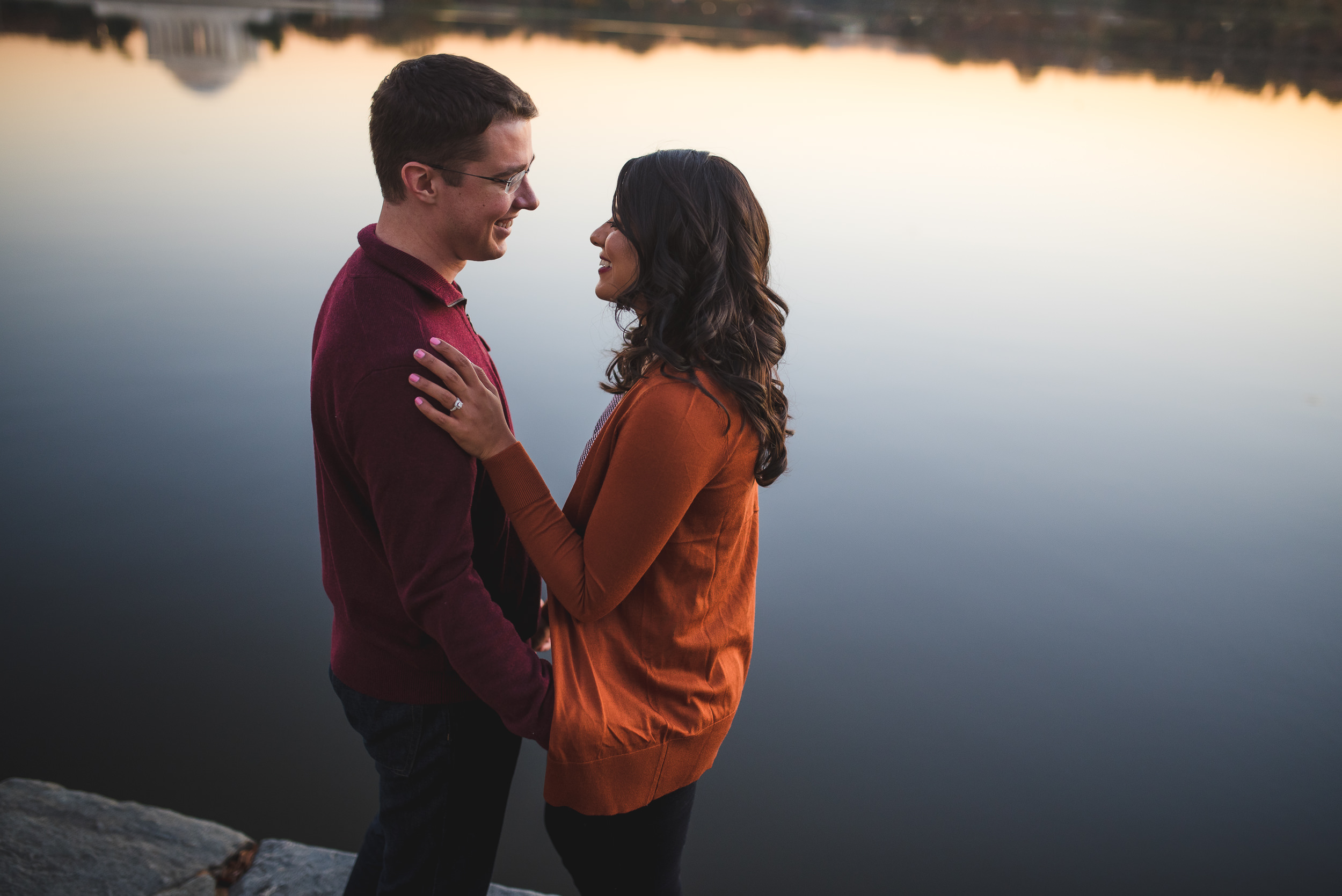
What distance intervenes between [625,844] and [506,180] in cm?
104

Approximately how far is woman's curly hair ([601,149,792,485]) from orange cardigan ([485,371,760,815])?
4cm

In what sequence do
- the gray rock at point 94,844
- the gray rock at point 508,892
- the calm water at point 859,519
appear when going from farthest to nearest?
the calm water at point 859,519 → the gray rock at point 508,892 → the gray rock at point 94,844

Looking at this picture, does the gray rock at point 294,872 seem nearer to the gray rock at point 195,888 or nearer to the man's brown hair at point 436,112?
the gray rock at point 195,888

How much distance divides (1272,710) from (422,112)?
11.9 feet

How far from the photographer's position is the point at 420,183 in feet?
3.95

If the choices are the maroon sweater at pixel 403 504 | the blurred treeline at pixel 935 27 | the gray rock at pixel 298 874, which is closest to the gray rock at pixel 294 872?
the gray rock at pixel 298 874

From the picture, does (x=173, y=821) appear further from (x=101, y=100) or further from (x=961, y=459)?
(x=101, y=100)

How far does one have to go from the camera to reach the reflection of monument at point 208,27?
15.0 metres

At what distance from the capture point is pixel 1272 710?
3.19m

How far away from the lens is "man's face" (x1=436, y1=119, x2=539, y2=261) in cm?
121

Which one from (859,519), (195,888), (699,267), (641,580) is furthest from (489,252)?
(859,519)

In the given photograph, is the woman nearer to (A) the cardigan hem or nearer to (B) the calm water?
(A) the cardigan hem

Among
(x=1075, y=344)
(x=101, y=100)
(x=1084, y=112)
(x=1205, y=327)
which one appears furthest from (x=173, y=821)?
(x=1084, y=112)

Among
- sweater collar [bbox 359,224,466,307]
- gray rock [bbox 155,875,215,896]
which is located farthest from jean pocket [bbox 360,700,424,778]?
gray rock [bbox 155,875,215,896]
